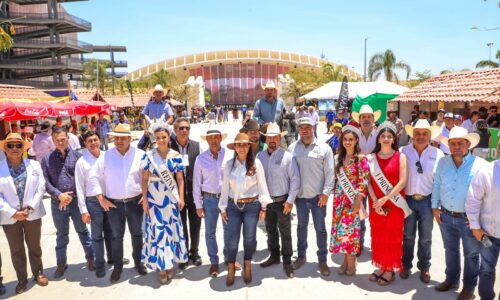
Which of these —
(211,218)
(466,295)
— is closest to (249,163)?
(211,218)

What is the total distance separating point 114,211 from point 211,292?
1456 millimetres

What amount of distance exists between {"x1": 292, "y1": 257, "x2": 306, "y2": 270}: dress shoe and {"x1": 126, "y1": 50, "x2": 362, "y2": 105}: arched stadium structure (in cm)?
7570

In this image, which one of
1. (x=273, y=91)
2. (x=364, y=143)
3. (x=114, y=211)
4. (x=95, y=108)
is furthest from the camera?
(x=95, y=108)

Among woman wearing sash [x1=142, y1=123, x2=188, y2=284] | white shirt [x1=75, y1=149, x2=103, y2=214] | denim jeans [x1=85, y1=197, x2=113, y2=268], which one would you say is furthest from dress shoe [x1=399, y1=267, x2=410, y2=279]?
white shirt [x1=75, y1=149, x2=103, y2=214]

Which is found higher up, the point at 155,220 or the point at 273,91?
the point at 273,91

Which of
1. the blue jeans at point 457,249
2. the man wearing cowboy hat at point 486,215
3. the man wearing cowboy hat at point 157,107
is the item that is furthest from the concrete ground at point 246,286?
the man wearing cowboy hat at point 157,107

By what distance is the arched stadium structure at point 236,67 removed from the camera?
79.3 meters

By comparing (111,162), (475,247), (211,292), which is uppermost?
(111,162)

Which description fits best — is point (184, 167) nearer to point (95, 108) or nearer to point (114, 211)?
point (114, 211)

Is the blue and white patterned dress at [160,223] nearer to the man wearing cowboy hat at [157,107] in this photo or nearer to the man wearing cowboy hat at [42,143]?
the man wearing cowboy hat at [157,107]

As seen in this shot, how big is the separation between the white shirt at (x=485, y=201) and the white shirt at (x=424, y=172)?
58 cm

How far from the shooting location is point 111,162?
4082 mm

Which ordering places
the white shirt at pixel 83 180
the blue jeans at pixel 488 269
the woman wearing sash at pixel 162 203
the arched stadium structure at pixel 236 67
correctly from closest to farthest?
the blue jeans at pixel 488 269 → the woman wearing sash at pixel 162 203 → the white shirt at pixel 83 180 → the arched stadium structure at pixel 236 67

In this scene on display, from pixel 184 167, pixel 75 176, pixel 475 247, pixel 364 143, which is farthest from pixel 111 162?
pixel 475 247
